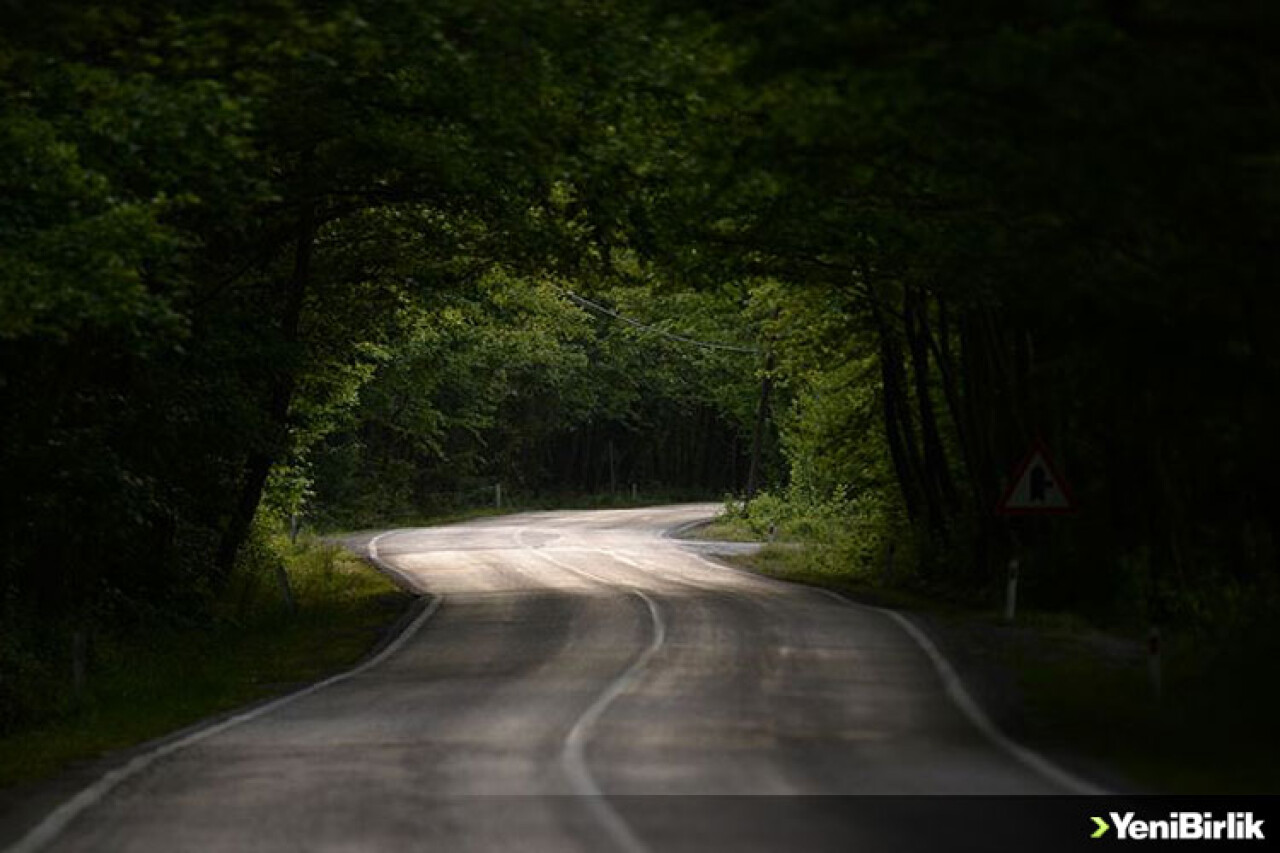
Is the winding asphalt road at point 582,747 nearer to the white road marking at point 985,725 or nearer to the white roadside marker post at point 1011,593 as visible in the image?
the white road marking at point 985,725

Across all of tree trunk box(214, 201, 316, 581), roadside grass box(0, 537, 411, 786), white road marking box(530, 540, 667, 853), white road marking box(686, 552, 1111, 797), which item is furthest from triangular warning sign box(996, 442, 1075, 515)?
tree trunk box(214, 201, 316, 581)

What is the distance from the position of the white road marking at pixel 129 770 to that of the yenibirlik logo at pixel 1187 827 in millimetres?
6627

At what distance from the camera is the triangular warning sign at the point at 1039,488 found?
959 inches

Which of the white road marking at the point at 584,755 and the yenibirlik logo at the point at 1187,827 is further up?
the white road marking at the point at 584,755

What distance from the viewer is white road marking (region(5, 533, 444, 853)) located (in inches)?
481

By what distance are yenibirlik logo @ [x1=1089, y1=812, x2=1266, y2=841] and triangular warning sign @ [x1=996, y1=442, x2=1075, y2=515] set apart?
503 inches

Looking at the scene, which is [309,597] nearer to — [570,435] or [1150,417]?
[1150,417]

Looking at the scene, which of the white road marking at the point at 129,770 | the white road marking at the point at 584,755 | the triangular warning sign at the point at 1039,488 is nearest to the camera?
the white road marking at the point at 584,755

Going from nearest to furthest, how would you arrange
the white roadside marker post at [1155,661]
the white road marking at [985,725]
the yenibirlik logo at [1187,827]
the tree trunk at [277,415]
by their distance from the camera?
the yenibirlik logo at [1187,827] → the white road marking at [985,725] → the white roadside marker post at [1155,661] → the tree trunk at [277,415]

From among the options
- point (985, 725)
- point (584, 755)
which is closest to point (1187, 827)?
point (584, 755)

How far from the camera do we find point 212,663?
25.0 m

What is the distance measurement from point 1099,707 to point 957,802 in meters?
6.05

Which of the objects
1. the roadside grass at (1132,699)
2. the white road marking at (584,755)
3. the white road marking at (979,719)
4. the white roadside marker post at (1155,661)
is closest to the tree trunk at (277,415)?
the white road marking at (584,755)

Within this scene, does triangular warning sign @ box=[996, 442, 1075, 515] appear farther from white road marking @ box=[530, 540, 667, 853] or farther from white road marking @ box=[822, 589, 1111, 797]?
white road marking @ box=[530, 540, 667, 853]
